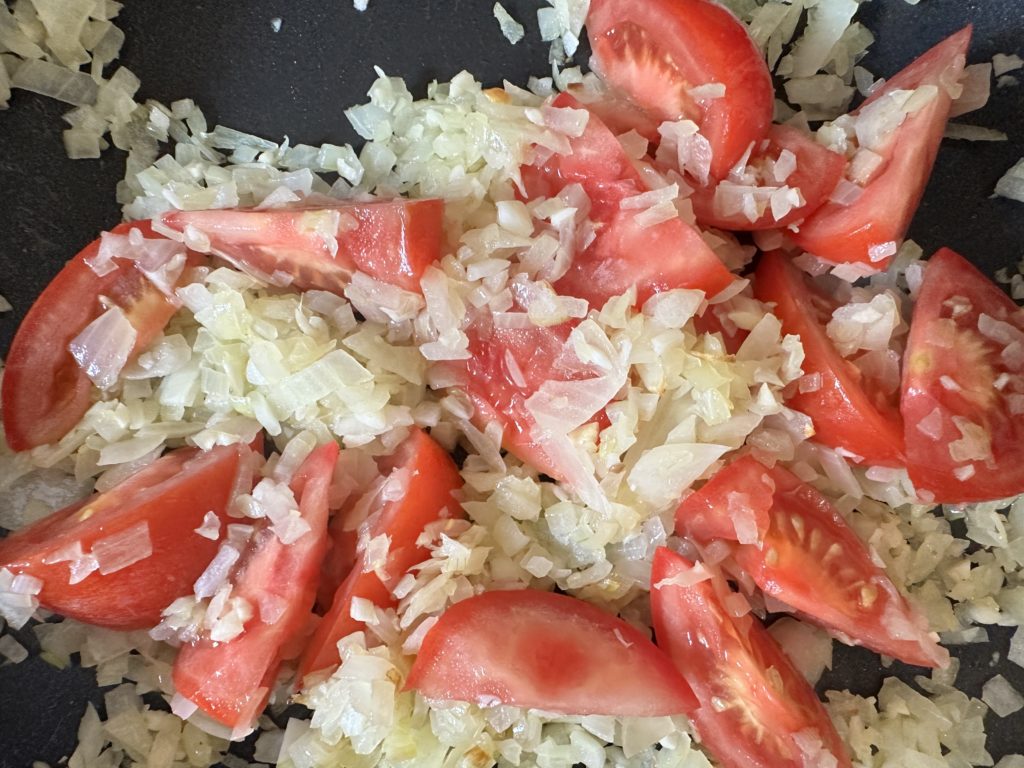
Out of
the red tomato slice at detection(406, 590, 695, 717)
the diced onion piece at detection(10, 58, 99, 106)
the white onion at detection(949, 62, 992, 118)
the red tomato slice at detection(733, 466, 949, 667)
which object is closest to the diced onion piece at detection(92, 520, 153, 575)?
the red tomato slice at detection(406, 590, 695, 717)

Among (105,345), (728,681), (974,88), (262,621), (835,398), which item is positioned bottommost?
(728,681)

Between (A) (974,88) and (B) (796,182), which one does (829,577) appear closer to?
(B) (796,182)

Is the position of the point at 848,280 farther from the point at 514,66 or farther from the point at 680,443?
the point at 514,66

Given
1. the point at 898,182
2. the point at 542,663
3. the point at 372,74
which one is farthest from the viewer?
the point at 372,74

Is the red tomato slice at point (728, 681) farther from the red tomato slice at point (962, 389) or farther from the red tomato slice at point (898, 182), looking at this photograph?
the red tomato slice at point (898, 182)

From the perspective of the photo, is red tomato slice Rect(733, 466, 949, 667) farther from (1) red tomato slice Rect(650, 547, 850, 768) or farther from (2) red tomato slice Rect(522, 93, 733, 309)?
(2) red tomato slice Rect(522, 93, 733, 309)

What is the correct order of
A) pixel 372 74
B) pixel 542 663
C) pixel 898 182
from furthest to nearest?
1. pixel 372 74
2. pixel 898 182
3. pixel 542 663

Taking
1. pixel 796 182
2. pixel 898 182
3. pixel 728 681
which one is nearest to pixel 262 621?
pixel 728 681

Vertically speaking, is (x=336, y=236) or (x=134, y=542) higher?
(x=336, y=236)
